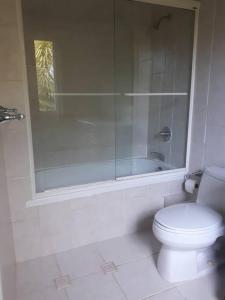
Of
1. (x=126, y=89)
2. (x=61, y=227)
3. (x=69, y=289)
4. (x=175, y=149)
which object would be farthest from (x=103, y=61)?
(x=69, y=289)


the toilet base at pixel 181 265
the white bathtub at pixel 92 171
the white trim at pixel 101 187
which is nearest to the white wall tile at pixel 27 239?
the white trim at pixel 101 187

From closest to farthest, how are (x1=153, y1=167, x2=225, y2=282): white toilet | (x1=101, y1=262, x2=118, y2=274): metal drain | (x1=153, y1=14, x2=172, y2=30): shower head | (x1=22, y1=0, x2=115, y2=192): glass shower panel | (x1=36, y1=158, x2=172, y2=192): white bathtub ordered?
(x1=153, y1=167, x2=225, y2=282): white toilet
(x1=101, y1=262, x2=118, y2=274): metal drain
(x1=36, y1=158, x2=172, y2=192): white bathtub
(x1=22, y1=0, x2=115, y2=192): glass shower panel
(x1=153, y1=14, x2=172, y2=30): shower head

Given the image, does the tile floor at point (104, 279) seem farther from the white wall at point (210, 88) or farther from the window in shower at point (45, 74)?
the window in shower at point (45, 74)

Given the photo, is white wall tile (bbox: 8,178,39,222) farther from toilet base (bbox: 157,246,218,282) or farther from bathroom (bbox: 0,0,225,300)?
toilet base (bbox: 157,246,218,282)

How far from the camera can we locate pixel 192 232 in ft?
4.86

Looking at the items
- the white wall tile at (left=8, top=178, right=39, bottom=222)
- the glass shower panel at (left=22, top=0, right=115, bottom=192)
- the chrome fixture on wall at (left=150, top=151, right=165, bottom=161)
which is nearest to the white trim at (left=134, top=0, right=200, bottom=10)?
the glass shower panel at (left=22, top=0, right=115, bottom=192)

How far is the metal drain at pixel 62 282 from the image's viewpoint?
62.4 inches

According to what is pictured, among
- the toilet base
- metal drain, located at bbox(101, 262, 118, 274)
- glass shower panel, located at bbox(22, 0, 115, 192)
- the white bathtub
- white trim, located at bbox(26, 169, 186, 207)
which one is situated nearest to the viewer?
the toilet base

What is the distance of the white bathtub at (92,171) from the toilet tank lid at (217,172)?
0.51 m

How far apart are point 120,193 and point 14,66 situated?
121 centimetres

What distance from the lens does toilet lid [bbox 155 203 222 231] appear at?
1.52 meters

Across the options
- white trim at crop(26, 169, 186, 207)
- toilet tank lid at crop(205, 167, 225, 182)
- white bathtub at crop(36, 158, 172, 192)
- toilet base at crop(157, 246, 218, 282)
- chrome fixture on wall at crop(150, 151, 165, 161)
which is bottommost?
toilet base at crop(157, 246, 218, 282)

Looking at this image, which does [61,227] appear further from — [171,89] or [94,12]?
[94,12]

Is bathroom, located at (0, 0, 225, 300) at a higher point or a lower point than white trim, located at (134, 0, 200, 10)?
lower
